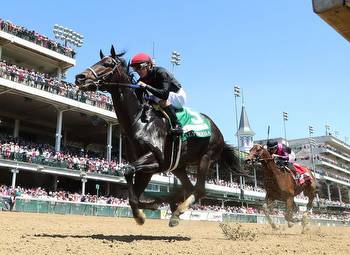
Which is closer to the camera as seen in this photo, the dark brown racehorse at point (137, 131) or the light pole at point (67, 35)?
the dark brown racehorse at point (137, 131)

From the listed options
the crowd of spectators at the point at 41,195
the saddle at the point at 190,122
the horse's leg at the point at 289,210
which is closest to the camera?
the saddle at the point at 190,122

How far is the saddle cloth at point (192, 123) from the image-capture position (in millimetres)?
7934

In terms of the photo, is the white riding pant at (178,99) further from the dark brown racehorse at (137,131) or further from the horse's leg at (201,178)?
the horse's leg at (201,178)

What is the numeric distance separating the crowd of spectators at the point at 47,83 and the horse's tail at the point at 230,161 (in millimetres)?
24009

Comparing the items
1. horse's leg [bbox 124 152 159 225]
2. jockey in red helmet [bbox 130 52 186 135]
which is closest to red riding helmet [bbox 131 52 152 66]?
jockey in red helmet [bbox 130 52 186 135]

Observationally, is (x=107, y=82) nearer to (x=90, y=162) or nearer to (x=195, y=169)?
(x=195, y=169)

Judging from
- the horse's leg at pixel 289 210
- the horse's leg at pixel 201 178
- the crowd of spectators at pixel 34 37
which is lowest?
the horse's leg at pixel 289 210

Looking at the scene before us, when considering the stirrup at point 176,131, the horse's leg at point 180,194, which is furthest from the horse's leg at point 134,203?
the stirrup at point 176,131

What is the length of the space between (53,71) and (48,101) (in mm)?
10212

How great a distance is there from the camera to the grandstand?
108 ft

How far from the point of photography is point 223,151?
952 centimetres

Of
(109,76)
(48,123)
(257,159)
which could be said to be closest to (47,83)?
(48,123)

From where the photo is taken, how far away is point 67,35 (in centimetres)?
4650

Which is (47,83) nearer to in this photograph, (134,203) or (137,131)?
(137,131)
